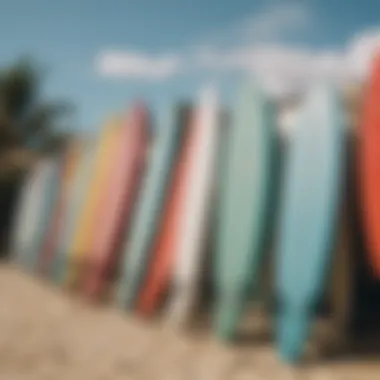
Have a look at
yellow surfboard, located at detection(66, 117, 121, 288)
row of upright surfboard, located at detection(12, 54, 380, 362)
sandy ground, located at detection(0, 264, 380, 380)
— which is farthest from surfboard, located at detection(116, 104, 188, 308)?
yellow surfboard, located at detection(66, 117, 121, 288)

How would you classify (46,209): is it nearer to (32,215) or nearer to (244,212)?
(32,215)

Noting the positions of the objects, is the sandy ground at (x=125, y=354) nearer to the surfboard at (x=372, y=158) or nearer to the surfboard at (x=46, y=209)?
the surfboard at (x=372, y=158)

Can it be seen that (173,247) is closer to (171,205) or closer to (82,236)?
(171,205)

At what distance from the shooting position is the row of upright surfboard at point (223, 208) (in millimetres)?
3178

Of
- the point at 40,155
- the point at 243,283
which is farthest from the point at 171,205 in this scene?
Result: the point at 40,155

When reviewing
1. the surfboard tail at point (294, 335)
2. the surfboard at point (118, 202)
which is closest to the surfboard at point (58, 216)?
the surfboard at point (118, 202)

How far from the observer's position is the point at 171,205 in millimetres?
4250

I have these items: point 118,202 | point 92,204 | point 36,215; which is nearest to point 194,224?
point 118,202

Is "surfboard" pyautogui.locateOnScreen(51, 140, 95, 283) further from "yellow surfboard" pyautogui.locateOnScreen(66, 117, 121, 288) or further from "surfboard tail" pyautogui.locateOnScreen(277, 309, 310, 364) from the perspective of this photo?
"surfboard tail" pyautogui.locateOnScreen(277, 309, 310, 364)

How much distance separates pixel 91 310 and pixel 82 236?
99 centimetres

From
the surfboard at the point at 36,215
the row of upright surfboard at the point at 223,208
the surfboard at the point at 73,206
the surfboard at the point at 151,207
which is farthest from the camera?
the surfboard at the point at 36,215

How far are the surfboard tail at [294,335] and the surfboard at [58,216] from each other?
3.62 m

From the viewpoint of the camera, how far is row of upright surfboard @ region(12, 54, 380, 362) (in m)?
3.18

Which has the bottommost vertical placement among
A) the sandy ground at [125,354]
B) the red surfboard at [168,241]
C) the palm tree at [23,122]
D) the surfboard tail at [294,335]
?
the sandy ground at [125,354]
